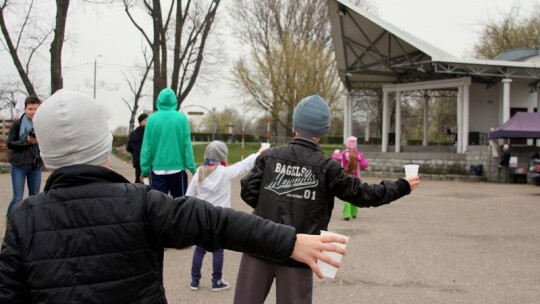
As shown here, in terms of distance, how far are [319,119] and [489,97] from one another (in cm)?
2392

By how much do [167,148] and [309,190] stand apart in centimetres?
337

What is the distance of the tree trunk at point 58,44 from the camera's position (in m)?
16.8

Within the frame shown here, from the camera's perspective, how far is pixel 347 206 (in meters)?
9.68

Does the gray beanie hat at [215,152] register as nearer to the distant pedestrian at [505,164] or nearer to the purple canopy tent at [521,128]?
the purple canopy tent at [521,128]

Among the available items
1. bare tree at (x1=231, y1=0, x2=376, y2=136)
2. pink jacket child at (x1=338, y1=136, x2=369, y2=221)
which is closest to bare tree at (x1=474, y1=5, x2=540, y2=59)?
bare tree at (x1=231, y1=0, x2=376, y2=136)

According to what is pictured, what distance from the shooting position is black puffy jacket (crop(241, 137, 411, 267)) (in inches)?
130

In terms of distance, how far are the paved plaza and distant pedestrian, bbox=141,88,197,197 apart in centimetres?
93

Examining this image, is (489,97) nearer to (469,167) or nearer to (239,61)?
(469,167)

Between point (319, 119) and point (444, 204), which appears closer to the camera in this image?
point (319, 119)

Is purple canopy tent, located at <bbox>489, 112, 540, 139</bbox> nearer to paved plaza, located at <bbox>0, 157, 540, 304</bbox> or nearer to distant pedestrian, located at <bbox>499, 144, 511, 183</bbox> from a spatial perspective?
distant pedestrian, located at <bbox>499, 144, 511, 183</bbox>

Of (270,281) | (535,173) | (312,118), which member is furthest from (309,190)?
(535,173)

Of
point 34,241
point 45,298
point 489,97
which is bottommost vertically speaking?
point 45,298

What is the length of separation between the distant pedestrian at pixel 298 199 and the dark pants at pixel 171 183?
10.4 ft

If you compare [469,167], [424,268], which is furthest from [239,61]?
[424,268]
